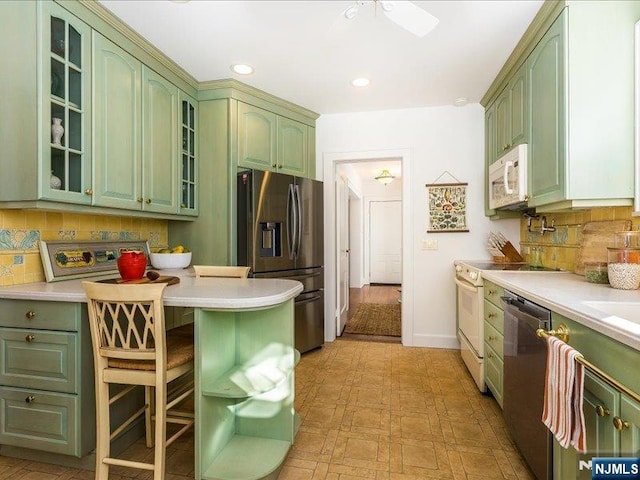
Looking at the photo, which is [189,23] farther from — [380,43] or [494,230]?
[494,230]

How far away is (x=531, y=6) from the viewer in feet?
6.22

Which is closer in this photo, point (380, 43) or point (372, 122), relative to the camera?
point (380, 43)

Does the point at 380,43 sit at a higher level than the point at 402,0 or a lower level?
higher

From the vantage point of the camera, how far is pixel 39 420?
5.42 feet

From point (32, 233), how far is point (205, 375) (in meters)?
1.43

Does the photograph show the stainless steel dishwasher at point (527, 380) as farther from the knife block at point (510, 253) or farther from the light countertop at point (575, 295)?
the knife block at point (510, 253)

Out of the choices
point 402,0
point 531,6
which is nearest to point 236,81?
point 402,0

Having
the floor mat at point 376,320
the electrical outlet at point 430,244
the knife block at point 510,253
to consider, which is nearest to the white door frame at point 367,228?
the floor mat at point 376,320

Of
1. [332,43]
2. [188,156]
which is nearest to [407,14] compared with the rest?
[332,43]

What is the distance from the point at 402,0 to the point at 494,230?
2.56 m

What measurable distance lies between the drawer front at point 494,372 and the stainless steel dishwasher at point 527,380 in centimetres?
18

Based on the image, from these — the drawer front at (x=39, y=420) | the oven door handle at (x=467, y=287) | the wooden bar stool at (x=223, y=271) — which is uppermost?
the wooden bar stool at (x=223, y=271)

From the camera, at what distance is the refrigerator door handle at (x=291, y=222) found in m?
3.11

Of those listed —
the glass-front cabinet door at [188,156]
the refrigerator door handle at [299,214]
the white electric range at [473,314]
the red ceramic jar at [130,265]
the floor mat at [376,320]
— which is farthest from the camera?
the floor mat at [376,320]
